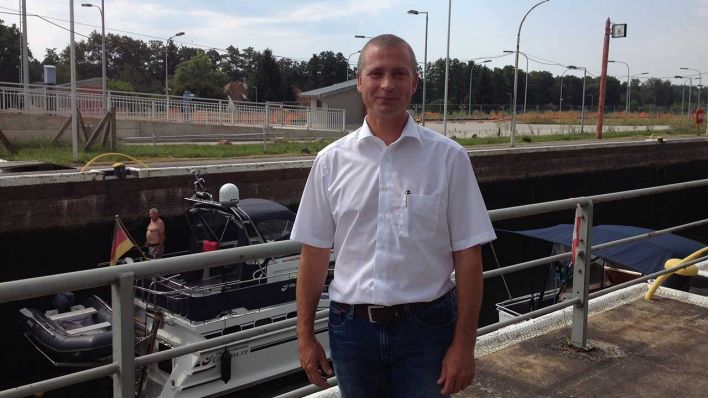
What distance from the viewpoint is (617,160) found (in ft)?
98.0

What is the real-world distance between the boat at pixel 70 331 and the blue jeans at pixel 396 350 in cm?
831

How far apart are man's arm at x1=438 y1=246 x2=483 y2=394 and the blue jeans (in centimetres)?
4

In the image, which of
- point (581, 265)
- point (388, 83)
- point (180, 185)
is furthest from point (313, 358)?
point (180, 185)

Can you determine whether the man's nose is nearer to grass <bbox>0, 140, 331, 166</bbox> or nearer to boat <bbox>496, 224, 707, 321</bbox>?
boat <bbox>496, 224, 707, 321</bbox>

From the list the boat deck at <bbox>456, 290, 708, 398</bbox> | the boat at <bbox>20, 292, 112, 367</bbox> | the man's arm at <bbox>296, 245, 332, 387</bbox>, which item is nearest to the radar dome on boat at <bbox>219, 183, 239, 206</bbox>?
the boat at <bbox>20, 292, 112, 367</bbox>

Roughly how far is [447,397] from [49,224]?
13468 millimetres

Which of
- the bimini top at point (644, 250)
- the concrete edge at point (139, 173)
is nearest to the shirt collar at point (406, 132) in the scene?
the bimini top at point (644, 250)

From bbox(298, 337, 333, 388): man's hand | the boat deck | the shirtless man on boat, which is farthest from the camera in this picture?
the shirtless man on boat

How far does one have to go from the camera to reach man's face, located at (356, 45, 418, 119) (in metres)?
2.12

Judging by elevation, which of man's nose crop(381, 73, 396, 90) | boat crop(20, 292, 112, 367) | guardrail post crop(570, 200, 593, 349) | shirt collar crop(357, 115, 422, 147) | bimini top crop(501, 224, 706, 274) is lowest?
boat crop(20, 292, 112, 367)

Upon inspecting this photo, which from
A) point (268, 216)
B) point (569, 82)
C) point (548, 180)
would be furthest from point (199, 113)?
point (569, 82)

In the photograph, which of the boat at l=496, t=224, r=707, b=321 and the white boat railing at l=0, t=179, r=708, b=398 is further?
the boat at l=496, t=224, r=707, b=321

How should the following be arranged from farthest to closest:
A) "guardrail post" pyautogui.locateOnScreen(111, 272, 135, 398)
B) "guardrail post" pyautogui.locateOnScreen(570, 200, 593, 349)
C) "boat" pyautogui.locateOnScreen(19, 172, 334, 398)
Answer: "boat" pyautogui.locateOnScreen(19, 172, 334, 398)
"guardrail post" pyautogui.locateOnScreen(570, 200, 593, 349)
"guardrail post" pyautogui.locateOnScreen(111, 272, 135, 398)

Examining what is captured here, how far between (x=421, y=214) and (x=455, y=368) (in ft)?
1.57
